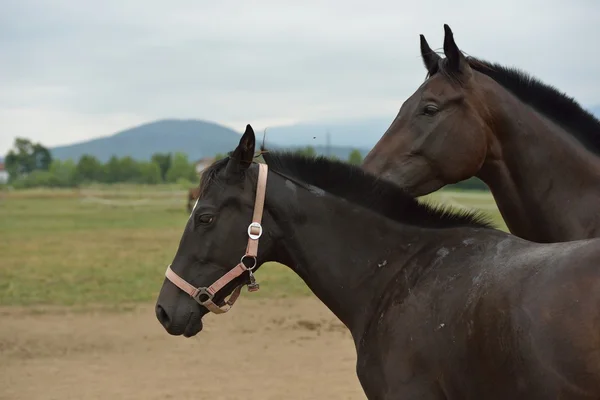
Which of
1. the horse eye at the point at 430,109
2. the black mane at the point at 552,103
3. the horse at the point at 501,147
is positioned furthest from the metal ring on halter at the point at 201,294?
the black mane at the point at 552,103

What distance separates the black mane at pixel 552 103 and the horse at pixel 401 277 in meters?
1.14

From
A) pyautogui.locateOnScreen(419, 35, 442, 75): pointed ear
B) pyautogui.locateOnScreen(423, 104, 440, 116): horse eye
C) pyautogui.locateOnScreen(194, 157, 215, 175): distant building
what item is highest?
pyautogui.locateOnScreen(419, 35, 442, 75): pointed ear

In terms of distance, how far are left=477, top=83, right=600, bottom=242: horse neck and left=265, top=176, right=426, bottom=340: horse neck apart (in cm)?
98

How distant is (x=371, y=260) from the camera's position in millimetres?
3633

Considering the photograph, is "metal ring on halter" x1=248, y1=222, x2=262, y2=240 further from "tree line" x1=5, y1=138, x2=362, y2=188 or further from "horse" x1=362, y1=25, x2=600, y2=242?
"tree line" x1=5, y1=138, x2=362, y2=188

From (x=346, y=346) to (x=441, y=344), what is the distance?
7.23m

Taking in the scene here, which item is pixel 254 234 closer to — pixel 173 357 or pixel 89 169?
pixel 173 357

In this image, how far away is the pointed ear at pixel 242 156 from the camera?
11.8 feet

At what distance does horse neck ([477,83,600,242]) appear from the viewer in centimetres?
411

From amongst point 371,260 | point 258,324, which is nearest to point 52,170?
point 258,324

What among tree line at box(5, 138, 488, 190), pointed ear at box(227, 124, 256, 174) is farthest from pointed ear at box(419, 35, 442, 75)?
tree line at box(5, 138, 488, 190)

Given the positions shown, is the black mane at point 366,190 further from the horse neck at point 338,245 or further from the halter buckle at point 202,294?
the halter buckle at point 202,294

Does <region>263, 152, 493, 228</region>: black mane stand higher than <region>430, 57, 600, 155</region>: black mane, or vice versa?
<region>430, 57, 600, 155</region>: black mane

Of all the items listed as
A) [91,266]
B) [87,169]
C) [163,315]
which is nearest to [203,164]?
[87,169]
